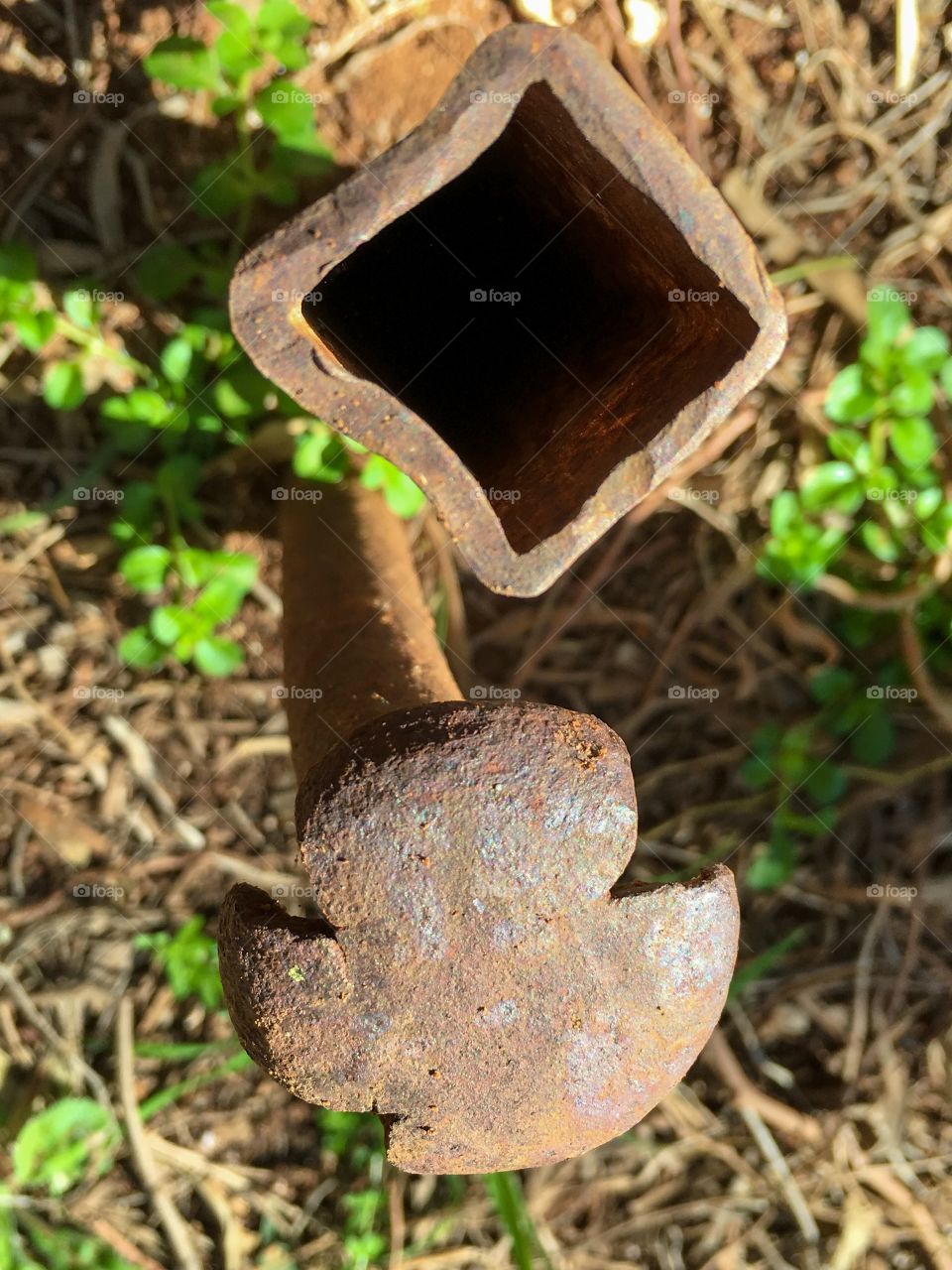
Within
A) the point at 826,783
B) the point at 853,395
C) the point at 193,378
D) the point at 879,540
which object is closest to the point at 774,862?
the point at 826,783

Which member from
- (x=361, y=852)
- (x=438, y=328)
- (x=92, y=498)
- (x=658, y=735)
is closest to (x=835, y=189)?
(x=438, y=328)

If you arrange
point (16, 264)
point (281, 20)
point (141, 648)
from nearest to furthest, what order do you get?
point (281, 20), point (16, 264), point (141, 648)

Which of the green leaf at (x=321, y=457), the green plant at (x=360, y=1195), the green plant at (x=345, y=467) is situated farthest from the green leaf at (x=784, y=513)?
the green plant at (x=360, y=1195)

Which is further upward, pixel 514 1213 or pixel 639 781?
pixel 639 781

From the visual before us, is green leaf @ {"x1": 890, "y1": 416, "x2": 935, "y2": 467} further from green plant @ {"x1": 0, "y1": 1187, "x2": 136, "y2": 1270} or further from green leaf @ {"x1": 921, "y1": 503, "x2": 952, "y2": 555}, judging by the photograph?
green plant @ {"x1": 0, "y1": 1187, "x2": 136, "y2": 1270}

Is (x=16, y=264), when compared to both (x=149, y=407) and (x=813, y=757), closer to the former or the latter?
(x=149, y=407)

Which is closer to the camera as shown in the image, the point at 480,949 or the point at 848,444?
the point at 480,949

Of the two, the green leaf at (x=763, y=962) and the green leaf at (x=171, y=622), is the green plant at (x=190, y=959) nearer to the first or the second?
the green leaf at (x=171, y=622)

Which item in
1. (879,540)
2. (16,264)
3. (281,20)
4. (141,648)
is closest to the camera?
(281,20)

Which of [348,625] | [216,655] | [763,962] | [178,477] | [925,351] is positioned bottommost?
[763,962]

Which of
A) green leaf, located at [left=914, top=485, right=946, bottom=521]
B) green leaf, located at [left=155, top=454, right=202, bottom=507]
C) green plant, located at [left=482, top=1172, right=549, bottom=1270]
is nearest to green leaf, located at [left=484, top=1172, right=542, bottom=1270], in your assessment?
green plant, located at [left=482, top=1172, right=549, bottom=1270]
